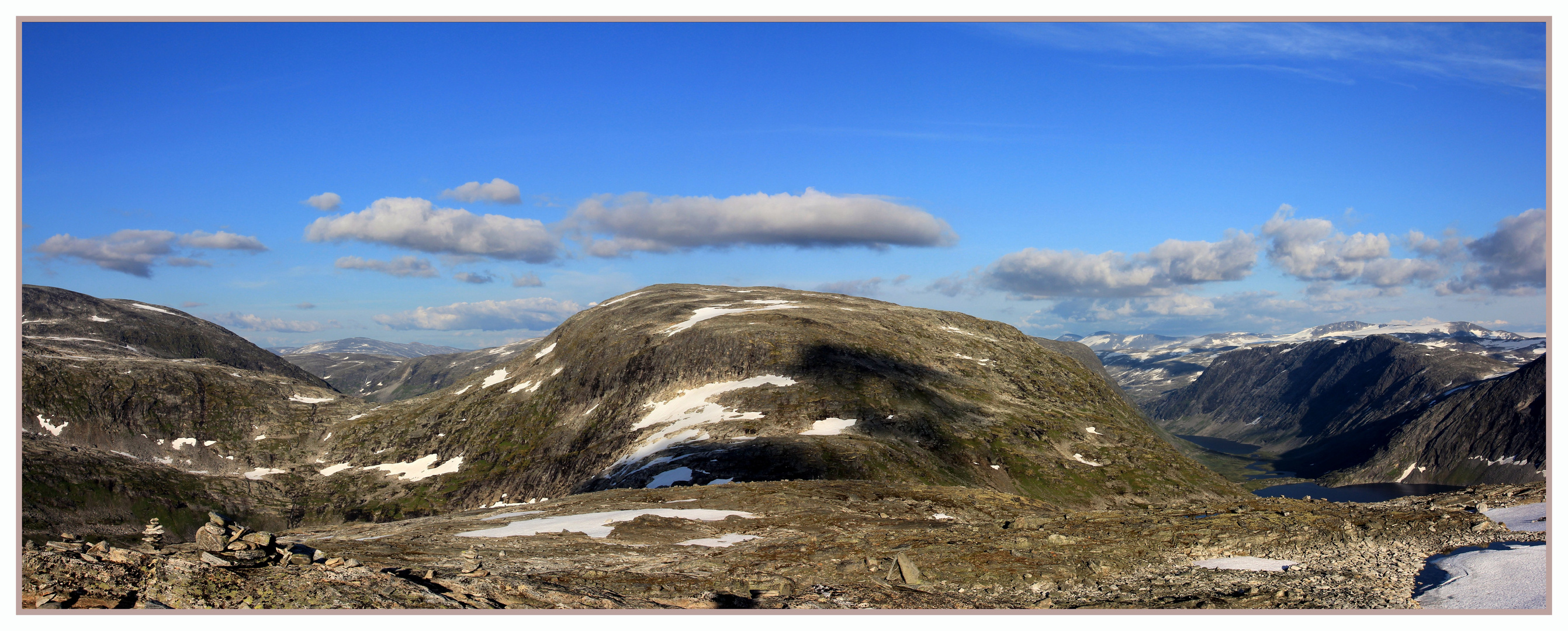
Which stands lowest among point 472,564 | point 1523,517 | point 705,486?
point 705,486

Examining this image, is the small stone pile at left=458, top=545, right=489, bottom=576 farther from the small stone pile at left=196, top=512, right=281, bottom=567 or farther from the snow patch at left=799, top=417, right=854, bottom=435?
the snow patch at left=799, top=417, right=854, bottom=435

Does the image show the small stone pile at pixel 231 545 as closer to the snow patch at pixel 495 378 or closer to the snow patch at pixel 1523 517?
the snow patch at pixel 1523 517

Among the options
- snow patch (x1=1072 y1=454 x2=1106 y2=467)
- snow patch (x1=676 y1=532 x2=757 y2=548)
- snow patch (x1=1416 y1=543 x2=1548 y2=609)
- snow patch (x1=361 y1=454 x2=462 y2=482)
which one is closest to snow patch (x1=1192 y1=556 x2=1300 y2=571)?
snow patch (x1=1416 y1=543 x2=1548 y2=609)

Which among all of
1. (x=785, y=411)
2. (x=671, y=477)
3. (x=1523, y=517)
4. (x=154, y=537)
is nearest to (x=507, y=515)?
(x=154, y=537)

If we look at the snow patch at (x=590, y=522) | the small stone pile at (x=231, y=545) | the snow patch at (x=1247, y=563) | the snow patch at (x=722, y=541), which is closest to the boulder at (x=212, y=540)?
the small stone pile at (x=231, y=545)

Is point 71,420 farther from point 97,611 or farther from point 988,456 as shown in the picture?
point 97,611

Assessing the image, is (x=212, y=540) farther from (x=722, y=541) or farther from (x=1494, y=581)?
(x=1494, y=581)

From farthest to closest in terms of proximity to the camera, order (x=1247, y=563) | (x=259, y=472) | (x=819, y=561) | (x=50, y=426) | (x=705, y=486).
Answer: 1. (x=50, y=426)
2. (x=259, y=472)
3. (x=705, y=486)
4. (x=819, y=561)
5. (x=1247, y=563)
